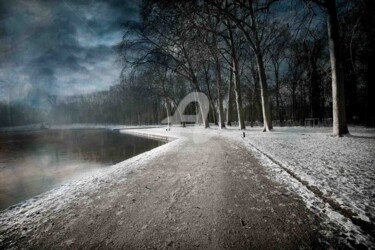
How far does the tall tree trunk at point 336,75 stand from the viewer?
8.66m

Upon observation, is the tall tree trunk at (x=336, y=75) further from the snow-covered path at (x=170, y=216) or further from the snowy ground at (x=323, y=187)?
the snow-covered path at (x=170, y=216)

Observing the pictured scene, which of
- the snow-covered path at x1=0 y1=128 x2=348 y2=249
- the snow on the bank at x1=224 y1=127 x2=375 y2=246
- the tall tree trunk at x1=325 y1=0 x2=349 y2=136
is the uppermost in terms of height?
the tall tree trunk at x1=325 y1=0 x2=349 y2=136

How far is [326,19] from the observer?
30.1 ft

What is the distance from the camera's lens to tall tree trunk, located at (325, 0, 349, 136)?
8.66 metres

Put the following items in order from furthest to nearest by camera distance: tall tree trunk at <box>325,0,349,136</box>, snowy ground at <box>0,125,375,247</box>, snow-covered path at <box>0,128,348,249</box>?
tall tree trunk at <box>325,0,349,136</box> → snowy ground at <box>0,125,375,247</box> → snow-covered path at <box>0,128,348,249</box>

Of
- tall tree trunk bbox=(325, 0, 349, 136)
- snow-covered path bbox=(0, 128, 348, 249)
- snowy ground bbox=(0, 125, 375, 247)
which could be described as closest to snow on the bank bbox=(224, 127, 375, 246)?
snowy ground bbox=(0, 125, 375, 247)

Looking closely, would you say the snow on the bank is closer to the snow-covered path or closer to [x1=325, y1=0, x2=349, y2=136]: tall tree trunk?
the snow-covered path

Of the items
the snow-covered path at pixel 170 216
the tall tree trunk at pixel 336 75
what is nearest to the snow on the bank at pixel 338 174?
the snow-covered path at pixel 170 216

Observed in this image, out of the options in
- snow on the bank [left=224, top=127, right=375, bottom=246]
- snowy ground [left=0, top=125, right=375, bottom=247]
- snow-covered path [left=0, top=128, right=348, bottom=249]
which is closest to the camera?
snow-covered path [left=0, top=128, right=348, bottom=249]

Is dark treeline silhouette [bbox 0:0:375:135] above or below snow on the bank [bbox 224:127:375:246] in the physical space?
above

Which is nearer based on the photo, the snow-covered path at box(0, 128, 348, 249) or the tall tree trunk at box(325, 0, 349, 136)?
the snow-covered path at box(0, 128, 348, 249)

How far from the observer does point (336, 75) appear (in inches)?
341

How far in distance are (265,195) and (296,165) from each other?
2.09 meters

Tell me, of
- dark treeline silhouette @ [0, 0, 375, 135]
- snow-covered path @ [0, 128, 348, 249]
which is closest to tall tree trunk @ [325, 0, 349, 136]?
dark treeline silhouette @ [0, 0, 375, 135]
